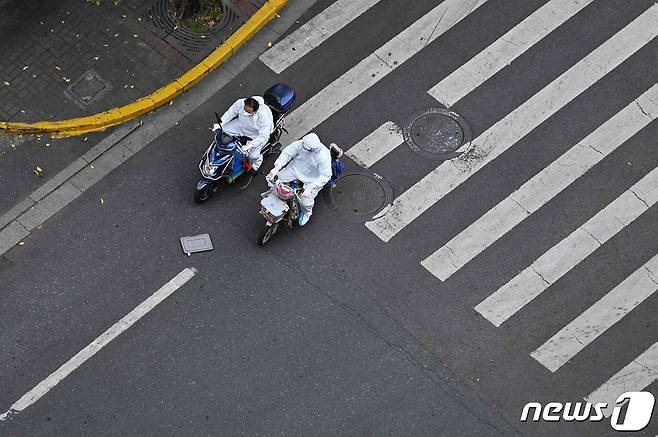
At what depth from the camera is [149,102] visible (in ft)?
47.5

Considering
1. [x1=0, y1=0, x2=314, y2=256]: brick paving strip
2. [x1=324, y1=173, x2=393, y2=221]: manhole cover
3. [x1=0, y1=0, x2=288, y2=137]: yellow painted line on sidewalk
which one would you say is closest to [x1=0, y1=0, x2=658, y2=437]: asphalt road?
[x1=324, y1=173, x2=393, y2=221]: manhole cover

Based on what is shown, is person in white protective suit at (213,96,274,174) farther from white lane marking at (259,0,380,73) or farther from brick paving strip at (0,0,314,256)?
white lane marking at (259,0,380,73)

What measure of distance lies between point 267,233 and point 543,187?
4039 millimetres

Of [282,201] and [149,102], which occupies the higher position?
[282,201]

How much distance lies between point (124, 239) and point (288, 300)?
2414 millimetres

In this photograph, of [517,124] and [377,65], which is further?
[377,65]

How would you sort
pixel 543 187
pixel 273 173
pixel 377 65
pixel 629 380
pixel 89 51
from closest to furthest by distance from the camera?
pixel 273 173
pixel 629 380
pixel 543 187
pixel 89 51
pixel 377 65

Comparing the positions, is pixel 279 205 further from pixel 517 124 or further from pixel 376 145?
pixel 517 124

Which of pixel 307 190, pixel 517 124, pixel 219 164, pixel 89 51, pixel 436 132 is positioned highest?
pixel 517 124

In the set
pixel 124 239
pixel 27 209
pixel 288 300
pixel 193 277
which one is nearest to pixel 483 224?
pixel 288 300

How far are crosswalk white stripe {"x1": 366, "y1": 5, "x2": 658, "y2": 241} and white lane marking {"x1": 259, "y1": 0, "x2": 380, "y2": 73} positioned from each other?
2789 millimetres

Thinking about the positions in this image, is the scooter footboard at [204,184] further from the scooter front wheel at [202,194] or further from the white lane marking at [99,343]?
the white lane marking at [99,343]

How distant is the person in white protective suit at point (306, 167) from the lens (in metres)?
12.8

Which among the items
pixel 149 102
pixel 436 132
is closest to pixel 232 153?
pixel 149 102
